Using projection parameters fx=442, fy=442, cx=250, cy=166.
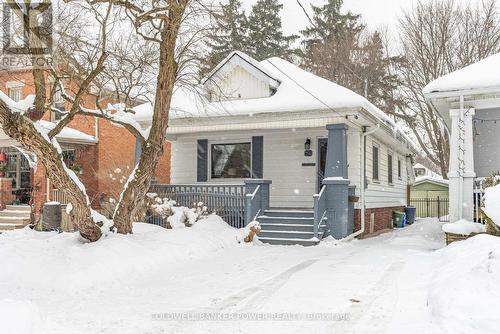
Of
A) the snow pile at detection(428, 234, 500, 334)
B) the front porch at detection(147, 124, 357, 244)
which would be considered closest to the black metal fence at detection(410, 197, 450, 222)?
the front porch at detection(147, 124, 357, 244)

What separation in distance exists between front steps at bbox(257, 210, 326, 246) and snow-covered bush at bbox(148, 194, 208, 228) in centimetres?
166

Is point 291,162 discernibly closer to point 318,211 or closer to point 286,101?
point 286,101

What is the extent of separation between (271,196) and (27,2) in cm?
900

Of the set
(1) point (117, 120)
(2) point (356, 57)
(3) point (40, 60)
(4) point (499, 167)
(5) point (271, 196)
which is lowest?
(5) point (271, 196)

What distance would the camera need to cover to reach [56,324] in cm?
450

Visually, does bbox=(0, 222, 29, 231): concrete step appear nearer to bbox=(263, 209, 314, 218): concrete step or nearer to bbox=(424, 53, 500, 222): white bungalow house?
bbox=(263, 209, 314, 218): concrete step

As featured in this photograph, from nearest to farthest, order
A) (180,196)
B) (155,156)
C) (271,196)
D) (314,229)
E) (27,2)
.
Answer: (27,2) → (155,156) → (314,229) → (180,196) → (271,196)

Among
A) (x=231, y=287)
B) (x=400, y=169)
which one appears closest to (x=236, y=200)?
(x=231, y=287)

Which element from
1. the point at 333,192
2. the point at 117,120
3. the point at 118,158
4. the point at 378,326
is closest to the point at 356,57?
the point at 118,158

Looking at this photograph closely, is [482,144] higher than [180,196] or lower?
higher

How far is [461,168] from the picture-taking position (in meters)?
10.1

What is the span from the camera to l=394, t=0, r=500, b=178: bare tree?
946 inches

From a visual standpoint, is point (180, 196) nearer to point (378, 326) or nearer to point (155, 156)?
point (155, 156)

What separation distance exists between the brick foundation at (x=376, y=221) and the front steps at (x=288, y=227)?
1594 mm
